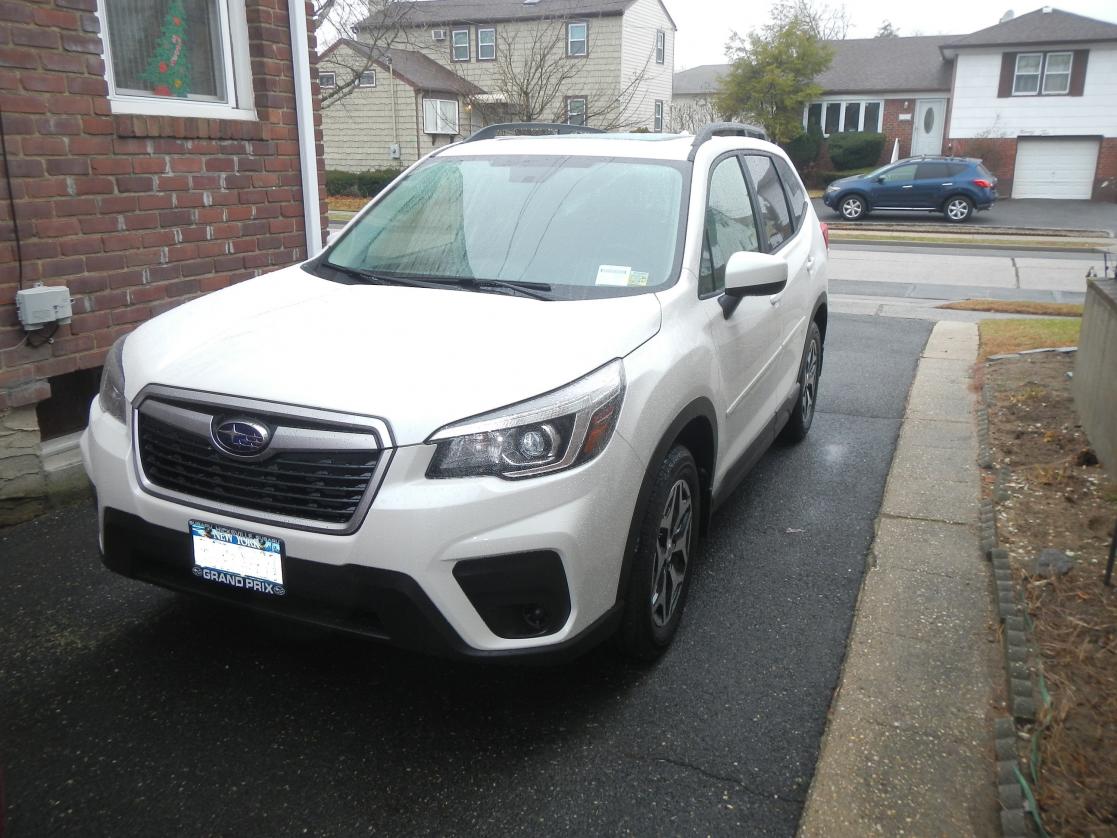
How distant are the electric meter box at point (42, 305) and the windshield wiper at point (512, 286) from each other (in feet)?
7.51

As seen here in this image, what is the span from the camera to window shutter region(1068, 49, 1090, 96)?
115 ft

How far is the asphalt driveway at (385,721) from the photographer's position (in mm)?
2615

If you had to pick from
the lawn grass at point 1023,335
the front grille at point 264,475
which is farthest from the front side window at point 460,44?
the front grille at point 264,475

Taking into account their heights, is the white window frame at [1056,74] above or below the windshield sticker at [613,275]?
above

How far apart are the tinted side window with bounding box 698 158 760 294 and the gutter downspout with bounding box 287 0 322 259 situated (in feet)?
9.82

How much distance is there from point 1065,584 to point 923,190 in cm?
2504

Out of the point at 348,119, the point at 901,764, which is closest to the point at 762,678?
the point at 901,764

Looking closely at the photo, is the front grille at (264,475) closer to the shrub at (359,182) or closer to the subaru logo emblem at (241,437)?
the subaru logo emblem at (241,437)

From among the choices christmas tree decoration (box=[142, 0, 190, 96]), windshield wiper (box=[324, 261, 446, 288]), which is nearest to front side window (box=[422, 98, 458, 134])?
christmas tree decoration (box=[142, 0, 190, 96])

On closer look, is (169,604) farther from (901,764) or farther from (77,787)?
(901,764)

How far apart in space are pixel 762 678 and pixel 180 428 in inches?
83.3

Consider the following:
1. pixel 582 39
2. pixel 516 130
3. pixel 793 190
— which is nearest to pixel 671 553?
pixel 516 130

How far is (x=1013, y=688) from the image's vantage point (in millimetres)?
3090

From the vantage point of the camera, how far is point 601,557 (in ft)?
9.15
